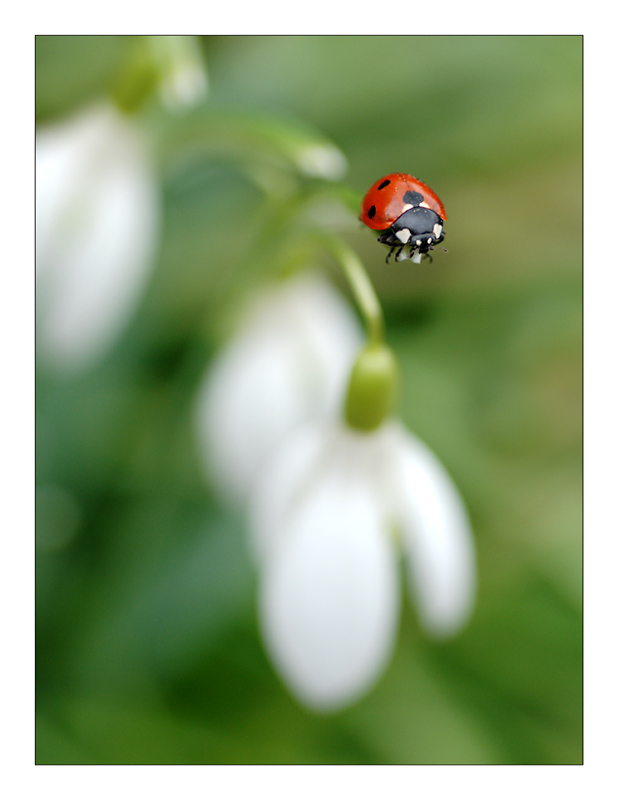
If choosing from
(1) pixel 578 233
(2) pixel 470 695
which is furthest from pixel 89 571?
(1) pixel 578 233

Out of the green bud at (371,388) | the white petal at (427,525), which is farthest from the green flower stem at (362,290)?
the white petal at (427,525)

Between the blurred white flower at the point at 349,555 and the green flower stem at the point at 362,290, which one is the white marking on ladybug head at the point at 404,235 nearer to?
the green flower stem at the point at 362,290

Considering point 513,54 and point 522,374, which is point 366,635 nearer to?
point 522,374

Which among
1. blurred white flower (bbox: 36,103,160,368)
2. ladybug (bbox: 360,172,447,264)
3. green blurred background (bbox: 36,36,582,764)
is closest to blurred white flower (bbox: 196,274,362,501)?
green blurred background (bbox: 36,36,582,764)

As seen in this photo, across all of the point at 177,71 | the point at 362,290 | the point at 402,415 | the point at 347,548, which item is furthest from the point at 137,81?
the point at 402,415

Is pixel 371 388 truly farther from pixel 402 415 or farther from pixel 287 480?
pixel 402 415

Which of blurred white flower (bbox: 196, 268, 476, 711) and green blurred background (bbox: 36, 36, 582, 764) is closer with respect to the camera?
blurred white flower (bbox: 196, 268, 476, 711)

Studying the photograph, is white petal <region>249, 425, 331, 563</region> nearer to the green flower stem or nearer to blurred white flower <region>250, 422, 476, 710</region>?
blurred white flower <region>250, 422, 476, 710</region>
